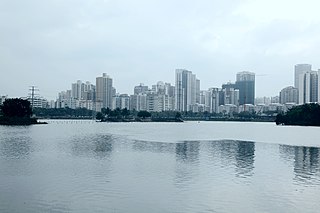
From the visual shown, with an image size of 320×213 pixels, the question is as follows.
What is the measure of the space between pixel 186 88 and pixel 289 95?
4021 cm

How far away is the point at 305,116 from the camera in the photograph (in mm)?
69188

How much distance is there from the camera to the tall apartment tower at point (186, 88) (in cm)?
15850

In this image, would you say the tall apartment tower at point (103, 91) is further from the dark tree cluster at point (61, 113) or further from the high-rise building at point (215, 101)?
the high-rise building at point (215, 101)

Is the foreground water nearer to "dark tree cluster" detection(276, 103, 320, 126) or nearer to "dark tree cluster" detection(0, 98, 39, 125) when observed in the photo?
"dark tree cluster" detection(0, 98, 39, 125)

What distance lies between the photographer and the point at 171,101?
514ft

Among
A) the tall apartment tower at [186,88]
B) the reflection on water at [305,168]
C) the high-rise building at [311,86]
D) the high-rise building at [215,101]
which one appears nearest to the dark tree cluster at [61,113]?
the tall apartment tower at [186,88]

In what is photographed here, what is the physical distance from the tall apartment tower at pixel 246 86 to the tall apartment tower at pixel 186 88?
1876 cm

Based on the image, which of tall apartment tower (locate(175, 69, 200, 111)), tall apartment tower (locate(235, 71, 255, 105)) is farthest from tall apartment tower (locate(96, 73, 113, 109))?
tall apartment tower (locate(235, 71, 255, 105))

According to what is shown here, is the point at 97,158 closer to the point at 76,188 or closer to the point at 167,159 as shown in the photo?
the point at 167,159

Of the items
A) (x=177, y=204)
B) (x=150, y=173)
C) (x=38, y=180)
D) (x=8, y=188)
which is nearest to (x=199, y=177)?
(x=150, y=173)

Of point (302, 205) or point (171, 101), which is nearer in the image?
point (302, 205)

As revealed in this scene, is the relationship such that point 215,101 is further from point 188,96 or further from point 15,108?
point 15,108

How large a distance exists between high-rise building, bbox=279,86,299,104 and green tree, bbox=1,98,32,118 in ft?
367

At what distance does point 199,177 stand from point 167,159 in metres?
4.95
